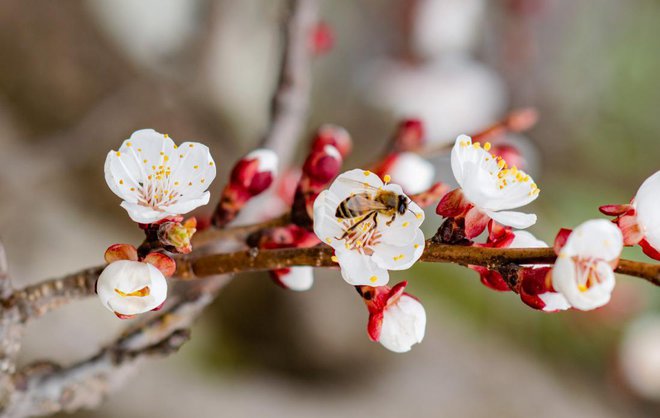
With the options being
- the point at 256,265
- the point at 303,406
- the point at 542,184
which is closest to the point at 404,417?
the point at 303,406

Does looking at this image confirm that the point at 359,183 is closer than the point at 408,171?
Yes

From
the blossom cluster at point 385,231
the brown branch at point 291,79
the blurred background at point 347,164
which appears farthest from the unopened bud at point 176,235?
the blurred background at point 347,164

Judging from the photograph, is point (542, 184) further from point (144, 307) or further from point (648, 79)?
point (144, 307)

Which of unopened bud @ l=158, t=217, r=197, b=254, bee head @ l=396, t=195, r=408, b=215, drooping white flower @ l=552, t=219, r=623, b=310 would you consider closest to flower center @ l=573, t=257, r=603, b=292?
drooping white flower @ l=552, t=219, r=623, b=310

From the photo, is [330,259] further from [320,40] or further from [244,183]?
[320,40]

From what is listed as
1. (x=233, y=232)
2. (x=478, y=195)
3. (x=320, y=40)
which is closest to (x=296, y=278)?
(x=233, y=232)

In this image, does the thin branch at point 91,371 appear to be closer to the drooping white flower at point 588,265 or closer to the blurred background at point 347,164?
the drooping white flower at point 588,265
